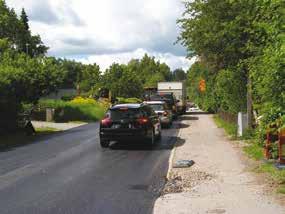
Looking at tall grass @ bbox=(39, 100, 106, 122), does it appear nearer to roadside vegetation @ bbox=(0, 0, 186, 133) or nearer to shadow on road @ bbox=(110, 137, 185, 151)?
roadside vegetation @ bbox=(0, 0, 186, 133)

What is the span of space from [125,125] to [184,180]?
26.4ft

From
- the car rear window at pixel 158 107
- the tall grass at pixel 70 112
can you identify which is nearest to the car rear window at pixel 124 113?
the car rear window at pixel 158 107

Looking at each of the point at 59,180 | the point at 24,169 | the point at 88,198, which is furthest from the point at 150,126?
the point at 88,198

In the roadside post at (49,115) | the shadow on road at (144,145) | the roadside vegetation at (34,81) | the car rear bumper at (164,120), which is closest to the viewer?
the shadow on road at (144,145)

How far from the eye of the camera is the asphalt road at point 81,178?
989 cm

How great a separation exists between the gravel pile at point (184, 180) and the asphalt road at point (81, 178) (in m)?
0.26

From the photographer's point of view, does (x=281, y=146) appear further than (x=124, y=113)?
No

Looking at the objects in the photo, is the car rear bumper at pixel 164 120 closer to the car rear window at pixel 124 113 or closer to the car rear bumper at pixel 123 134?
the car rear window at pixel 124 113

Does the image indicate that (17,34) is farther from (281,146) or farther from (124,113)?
(281,146)

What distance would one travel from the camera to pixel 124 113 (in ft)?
68.2

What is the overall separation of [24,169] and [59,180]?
2.24m

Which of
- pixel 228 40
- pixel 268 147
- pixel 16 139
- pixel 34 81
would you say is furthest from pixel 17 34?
pixel 268 147

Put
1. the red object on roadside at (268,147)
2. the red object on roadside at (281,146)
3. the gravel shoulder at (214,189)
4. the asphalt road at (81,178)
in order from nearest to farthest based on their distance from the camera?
the gravel shoulder at (214,189), the asphalt road at (81,178), the red object on roadside at (281,146), the red object on roadside at (268,147)

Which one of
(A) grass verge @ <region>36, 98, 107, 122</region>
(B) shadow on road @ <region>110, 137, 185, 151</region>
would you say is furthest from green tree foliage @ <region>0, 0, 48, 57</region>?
(B) shadow on road @ <region>110, 137, 185, 151</region>
